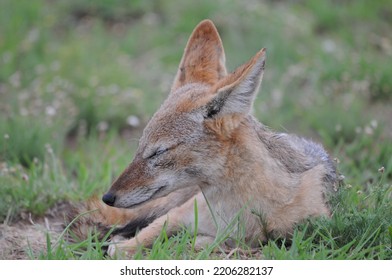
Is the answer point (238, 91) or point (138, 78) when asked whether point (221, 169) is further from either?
point (138, 78)

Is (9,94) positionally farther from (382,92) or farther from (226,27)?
(382,92)

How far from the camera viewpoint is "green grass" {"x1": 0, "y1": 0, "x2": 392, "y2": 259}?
505 cm

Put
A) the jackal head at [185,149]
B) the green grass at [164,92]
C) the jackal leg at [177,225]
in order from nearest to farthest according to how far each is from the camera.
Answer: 1. the jackal head at [185,149]
2. the green grass at [164,92]
3. the jackal leg at [177,225]

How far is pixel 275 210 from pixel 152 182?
2.90 ft

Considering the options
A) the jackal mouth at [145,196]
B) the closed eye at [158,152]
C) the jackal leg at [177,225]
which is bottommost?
the jackal leg at [177,225]

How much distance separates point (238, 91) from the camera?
473cm

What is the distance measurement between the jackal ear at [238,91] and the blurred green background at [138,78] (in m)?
2.02

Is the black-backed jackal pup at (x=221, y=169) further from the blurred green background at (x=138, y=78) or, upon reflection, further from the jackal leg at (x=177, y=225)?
the blurred green background at (x=138, y=78)

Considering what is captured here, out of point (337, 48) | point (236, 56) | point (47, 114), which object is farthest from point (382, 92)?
point (47, 114)

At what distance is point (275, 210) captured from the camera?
5.02 metres

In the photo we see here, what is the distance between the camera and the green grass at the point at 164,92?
5051mm

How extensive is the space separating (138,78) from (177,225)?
15.9ft

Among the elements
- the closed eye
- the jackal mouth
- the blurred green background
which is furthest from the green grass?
the closed eye

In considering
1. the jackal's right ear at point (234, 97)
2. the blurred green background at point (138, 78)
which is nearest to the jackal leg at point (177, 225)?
the jackal's right ear at point (234, 97)
